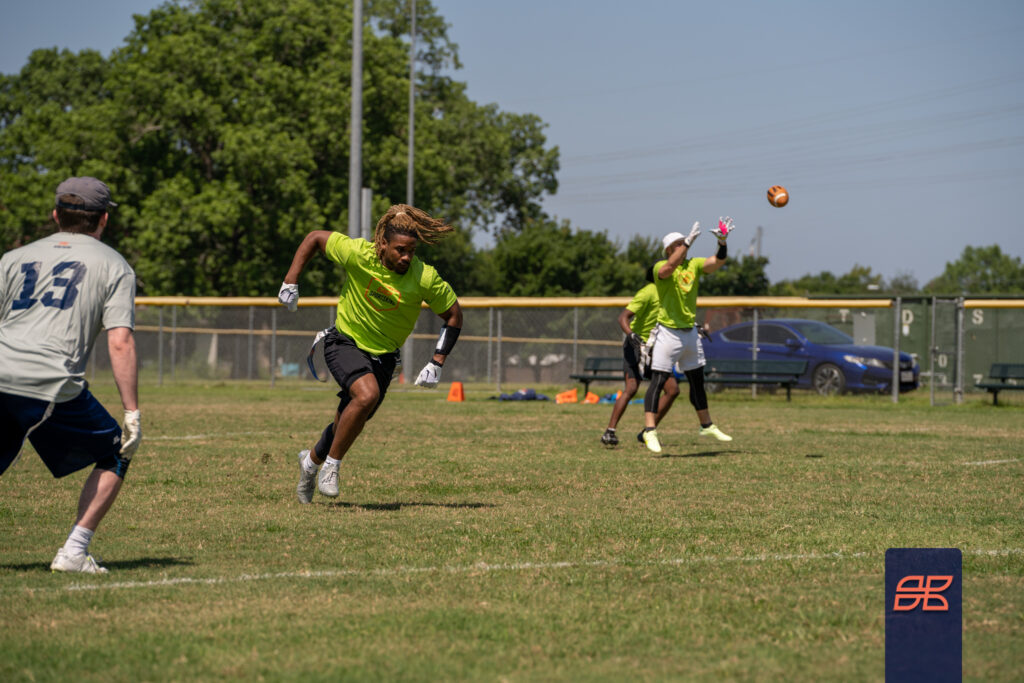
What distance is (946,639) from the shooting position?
14.5 ft

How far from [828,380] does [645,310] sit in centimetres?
1261

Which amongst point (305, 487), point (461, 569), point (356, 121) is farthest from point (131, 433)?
point (356, 121)

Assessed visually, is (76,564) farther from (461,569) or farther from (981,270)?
(981,270)

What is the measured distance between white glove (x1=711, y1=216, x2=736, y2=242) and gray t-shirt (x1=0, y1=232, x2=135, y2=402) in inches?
278

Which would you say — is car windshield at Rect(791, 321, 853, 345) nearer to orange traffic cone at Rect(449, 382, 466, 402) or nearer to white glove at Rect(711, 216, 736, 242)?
orange traffic cone at Rect(449, 382, 466, 402)

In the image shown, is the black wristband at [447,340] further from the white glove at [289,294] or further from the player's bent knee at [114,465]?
the player's bent knee at [114,465]

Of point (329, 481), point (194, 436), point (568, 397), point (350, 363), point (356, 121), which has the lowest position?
point (568, 397)

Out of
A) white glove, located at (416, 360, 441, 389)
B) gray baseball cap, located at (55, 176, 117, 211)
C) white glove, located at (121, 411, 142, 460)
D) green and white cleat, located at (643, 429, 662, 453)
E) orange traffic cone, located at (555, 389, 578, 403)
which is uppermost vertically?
gray baseball cap, located at (55, 176, 117, 211)

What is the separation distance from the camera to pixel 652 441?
12.1 metres

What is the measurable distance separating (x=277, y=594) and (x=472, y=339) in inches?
975

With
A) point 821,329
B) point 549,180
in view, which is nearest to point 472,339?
point 821,329

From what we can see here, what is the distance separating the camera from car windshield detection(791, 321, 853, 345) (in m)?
24.9

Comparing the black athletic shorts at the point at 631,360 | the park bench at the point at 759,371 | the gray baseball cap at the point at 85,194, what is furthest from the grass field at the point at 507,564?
the park bench at the point at 759,371

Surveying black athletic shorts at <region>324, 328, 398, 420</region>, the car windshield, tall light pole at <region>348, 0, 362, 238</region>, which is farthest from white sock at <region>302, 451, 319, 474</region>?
the car windshield
